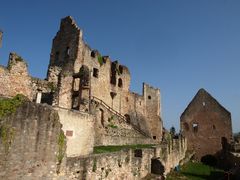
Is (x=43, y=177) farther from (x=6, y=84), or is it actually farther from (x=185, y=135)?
(x=185, y=135)

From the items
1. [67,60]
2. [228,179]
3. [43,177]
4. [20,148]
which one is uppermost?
[67,60]

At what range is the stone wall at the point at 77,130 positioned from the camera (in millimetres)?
11490

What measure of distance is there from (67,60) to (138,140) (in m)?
11.8

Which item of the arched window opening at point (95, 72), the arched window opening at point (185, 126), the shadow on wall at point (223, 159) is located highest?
the arched window opening at point (95, 72)

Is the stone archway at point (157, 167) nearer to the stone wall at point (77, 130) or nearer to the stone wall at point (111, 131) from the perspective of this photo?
the stone wall at point (111, 131)

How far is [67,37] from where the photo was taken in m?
28.7

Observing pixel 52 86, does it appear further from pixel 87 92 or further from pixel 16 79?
pixel 87 92

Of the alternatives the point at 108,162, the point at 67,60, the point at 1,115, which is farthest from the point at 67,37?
the point at 1,115

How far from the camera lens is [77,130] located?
12.2 meters

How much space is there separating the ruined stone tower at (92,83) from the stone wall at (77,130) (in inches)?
126

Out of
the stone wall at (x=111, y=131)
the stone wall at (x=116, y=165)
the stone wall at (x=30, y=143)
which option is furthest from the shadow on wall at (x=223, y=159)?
the stone wall at (x=30, y=143)

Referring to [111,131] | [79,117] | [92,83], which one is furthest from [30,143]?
[92,83]

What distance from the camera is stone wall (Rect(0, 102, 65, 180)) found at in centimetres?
723

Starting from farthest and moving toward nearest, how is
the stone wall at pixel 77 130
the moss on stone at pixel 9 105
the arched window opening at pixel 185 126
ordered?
1. the arched window opening at pixel 185 126
2. the stone wall at pixel 77 130
3. the moss on stone at pixel 9 105
